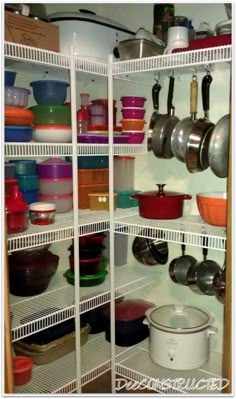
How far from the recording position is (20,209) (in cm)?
147

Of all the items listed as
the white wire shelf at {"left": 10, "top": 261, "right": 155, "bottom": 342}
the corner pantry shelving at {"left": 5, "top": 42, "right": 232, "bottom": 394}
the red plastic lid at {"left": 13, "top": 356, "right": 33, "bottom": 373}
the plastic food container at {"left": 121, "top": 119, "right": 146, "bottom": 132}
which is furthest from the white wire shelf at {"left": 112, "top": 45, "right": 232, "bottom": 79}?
the red plastic lid at {"left": 13, "top": 356, "right": 33, "bottom": 373}

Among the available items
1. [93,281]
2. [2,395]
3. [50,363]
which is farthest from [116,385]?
[2,395]

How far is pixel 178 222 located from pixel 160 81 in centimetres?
73

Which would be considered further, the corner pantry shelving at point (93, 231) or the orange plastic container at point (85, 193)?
the orange plastic container at point (85, 193)

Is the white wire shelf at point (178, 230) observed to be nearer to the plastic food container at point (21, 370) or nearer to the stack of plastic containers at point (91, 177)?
the stack of plastic containers at point (91, 177)

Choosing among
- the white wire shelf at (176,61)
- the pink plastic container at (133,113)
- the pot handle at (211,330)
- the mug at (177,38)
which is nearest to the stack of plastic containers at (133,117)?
the pink plastic container at (133,113)

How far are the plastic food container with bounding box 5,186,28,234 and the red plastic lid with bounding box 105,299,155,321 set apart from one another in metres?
0.76

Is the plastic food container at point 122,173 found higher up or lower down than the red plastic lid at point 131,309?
higher up

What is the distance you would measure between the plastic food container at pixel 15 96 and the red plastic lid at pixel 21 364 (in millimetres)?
1001

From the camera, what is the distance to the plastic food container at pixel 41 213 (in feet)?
5.26

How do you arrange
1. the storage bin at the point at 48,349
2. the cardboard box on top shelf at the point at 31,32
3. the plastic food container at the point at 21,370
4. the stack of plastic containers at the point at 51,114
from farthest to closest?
the storage bin at the point at 48,349 < the stack of plastic containers at the point at 51,114 < the plastic food container at the point at 21,370 < the cardboard box on top shelf at the point at 31,32

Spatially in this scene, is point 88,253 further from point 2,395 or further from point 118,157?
point 2,395

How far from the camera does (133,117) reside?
1.94m

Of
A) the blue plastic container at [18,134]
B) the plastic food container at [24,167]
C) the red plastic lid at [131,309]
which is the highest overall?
the blue plastic container at [18,134]
